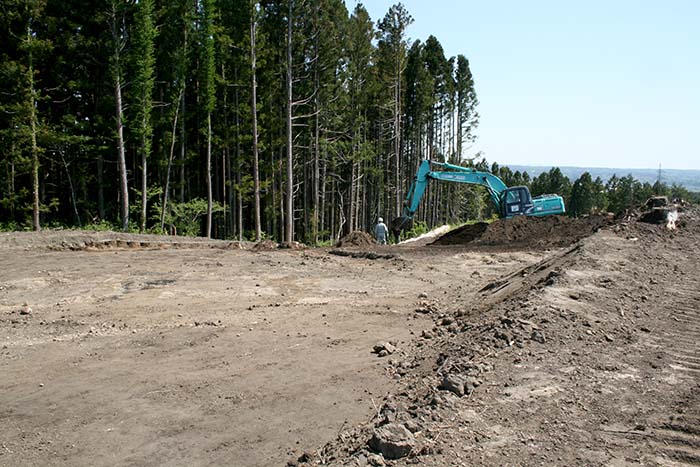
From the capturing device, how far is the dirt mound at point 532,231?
18938 millimetres

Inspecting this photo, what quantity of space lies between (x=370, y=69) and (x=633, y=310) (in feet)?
99.4

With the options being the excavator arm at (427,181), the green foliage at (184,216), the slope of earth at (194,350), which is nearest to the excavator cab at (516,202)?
the excavator arm at (427,181)

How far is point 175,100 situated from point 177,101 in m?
0.11

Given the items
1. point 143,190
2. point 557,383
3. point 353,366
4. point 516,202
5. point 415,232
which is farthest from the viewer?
point 415,232

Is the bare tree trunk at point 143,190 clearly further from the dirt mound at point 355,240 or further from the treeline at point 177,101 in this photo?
the dirt mound at point 355,240

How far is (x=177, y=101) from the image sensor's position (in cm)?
2558

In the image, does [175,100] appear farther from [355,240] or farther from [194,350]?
[194,350]

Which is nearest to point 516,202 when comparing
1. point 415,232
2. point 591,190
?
point 415,232

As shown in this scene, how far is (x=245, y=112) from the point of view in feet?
87.6

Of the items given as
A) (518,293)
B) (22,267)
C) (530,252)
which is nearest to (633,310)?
(518,293)

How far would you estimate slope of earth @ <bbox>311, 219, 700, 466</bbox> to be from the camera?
4262 millimetres

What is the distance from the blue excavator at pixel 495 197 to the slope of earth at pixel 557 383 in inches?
557

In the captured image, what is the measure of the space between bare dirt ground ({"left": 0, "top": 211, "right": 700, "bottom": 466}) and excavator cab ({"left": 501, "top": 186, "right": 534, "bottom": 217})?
10.5 meters

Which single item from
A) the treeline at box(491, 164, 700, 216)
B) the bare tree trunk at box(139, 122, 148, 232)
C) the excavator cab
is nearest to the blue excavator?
the excavator cab
